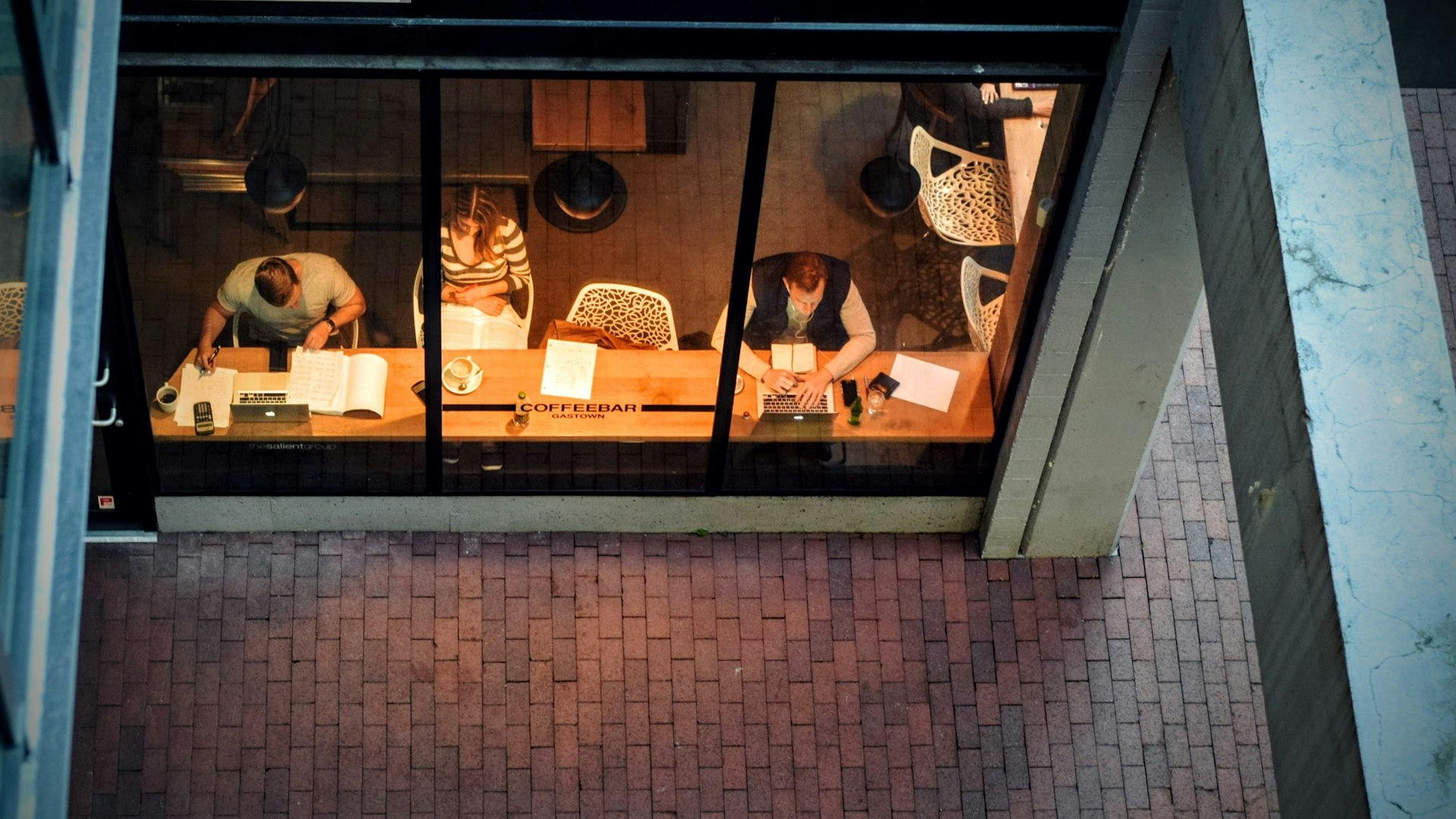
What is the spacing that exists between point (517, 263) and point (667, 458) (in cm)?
147

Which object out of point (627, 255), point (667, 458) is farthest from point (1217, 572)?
point (627, 255)

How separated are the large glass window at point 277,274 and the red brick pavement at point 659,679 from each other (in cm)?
62

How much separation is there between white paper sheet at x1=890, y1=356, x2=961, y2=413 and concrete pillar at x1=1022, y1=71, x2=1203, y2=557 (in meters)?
0.59

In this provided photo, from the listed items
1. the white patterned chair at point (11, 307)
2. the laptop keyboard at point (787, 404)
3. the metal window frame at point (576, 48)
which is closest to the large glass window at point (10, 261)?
the white patterned chair at point (11, 307)

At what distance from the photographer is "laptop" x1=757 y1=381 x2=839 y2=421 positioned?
7176 millimetres

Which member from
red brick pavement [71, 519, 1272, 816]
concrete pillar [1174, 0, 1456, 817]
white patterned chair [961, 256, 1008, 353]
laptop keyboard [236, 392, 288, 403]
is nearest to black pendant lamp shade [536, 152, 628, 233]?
white patterned chair [961, 256, 1008, 353]

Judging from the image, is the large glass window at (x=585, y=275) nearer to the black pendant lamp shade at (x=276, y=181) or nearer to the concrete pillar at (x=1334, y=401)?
the black pendant lamp shade at (x=276, y=181)

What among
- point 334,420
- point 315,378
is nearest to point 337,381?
point 315,378

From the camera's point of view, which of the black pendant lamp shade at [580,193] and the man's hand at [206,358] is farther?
the man's hand at [206,358]

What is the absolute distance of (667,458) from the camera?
746cm

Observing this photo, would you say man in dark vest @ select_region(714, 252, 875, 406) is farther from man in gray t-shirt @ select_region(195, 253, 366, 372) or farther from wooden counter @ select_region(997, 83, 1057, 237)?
man in gray t-shirt @ select_region(195, 253, 366, 372)

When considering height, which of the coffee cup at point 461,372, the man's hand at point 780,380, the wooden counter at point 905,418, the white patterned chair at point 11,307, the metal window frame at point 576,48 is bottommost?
the white patterned chair at point 11,307

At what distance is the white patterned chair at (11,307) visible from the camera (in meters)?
3.29

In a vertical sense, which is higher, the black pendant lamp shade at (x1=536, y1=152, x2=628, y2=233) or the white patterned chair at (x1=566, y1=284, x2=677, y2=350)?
the black pendant lamp shade at (x1=536, y1=152, x2=628, y2=233)
